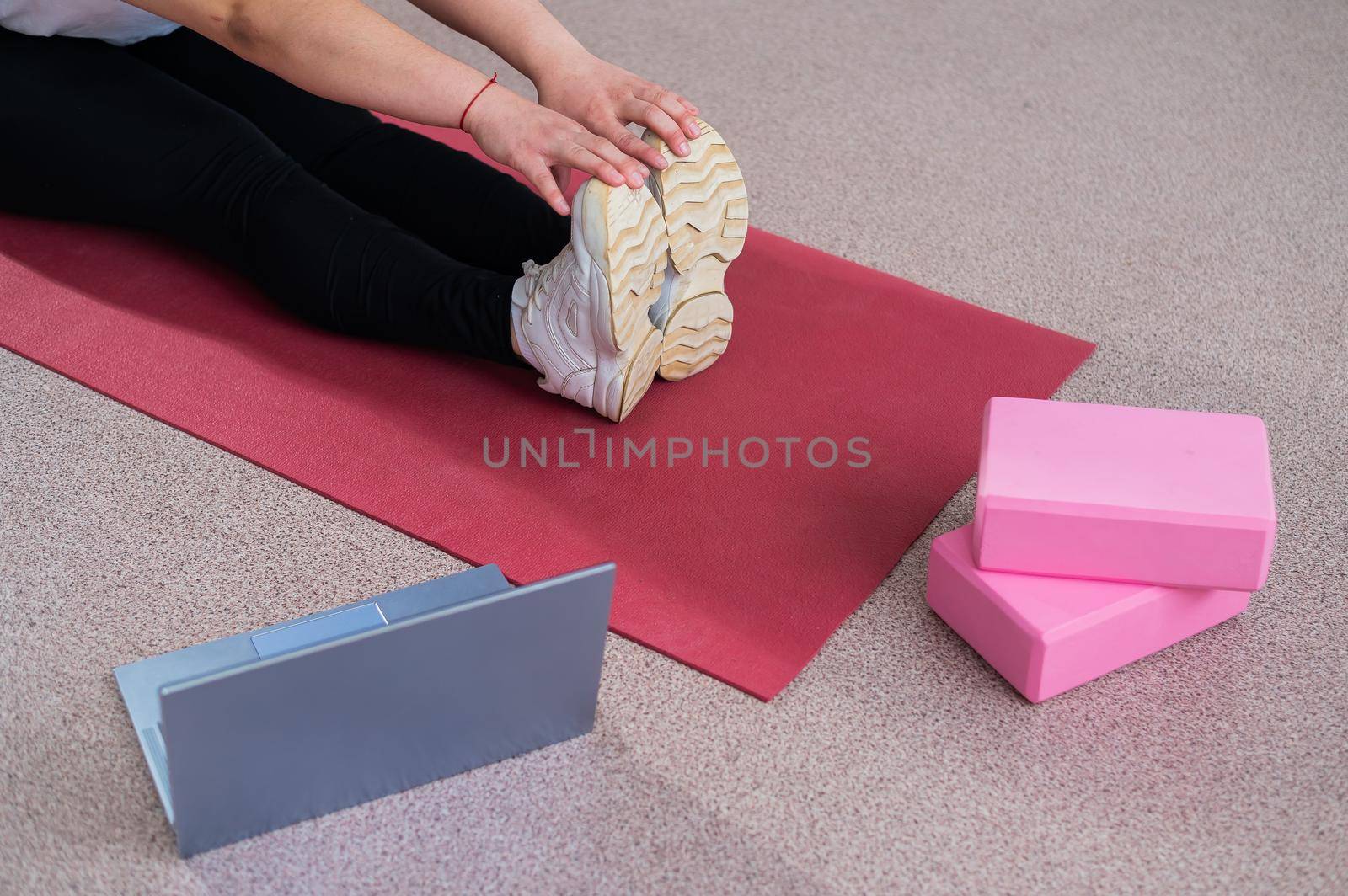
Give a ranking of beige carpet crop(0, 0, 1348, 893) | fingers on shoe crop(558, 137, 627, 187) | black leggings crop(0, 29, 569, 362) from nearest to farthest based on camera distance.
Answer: beige carpet crop(0, 0, 1348, 893)
fingers on shoe crop(558, 137, 627, 187)
black leggings crop(0, 29, 569, 362)

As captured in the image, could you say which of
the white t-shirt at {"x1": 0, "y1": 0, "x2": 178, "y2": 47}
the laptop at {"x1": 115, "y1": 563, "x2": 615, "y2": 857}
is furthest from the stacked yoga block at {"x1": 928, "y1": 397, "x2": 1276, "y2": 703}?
the white t-shirt at {"x1": 0, "y1": 0, "x2": 178, "y2": 47}

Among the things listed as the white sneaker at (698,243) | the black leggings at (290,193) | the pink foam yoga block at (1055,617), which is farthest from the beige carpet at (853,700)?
the white sneaker at (698,243)

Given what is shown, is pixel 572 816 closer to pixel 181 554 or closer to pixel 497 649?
pixel 497 649

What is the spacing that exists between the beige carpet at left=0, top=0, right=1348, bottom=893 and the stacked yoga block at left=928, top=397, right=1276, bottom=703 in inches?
1.7

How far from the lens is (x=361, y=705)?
88cm

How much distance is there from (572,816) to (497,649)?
148 mm

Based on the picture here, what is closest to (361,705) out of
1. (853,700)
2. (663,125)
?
(853,700)

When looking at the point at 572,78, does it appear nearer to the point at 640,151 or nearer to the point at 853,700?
the point at 640,151

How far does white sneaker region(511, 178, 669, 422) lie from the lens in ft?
3.79

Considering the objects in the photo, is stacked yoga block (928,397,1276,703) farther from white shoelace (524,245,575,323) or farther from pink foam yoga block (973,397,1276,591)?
white shoelace (524,245,575,323)

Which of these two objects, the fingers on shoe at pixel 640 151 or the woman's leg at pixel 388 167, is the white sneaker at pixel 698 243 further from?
the woman's leg at pixel 388 167

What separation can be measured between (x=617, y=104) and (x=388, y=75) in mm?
221

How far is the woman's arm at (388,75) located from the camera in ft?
3.81

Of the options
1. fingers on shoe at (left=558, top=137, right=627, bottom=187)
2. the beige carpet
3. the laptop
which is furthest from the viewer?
fingers on shoe at (left=558, top=137, right=627, bottom=187)
